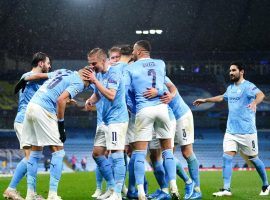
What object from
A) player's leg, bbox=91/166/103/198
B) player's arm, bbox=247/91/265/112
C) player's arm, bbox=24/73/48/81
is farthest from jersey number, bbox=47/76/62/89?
player's arm, bbox=247/91/265/112

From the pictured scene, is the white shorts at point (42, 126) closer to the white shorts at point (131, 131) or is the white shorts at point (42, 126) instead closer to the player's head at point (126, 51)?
the white shorts at point (131, 131)

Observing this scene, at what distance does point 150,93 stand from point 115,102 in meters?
0.53

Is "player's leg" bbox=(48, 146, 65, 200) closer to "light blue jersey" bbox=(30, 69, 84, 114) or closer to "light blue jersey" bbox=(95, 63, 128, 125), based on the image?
"light blue jersey" bbox=(30, 69, 84, 114)

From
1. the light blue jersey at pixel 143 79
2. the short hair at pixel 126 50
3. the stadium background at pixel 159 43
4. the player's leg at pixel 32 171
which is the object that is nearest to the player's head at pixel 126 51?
the short hair at pixel 126 50

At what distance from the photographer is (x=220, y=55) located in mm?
40812

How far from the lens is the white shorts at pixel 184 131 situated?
8.58 m

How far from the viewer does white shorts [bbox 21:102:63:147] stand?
710cm

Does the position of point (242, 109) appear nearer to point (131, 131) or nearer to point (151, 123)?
point (131, 131)

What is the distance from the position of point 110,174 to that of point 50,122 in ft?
4.50

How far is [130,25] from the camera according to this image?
119 feet

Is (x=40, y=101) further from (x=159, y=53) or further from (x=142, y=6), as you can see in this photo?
(x=159, y=53)

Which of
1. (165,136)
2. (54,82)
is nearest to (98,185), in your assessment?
(165,136)

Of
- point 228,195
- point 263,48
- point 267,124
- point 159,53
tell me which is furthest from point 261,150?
point 228,195

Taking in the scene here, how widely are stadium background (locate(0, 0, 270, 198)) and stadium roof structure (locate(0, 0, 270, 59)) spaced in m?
0.07
